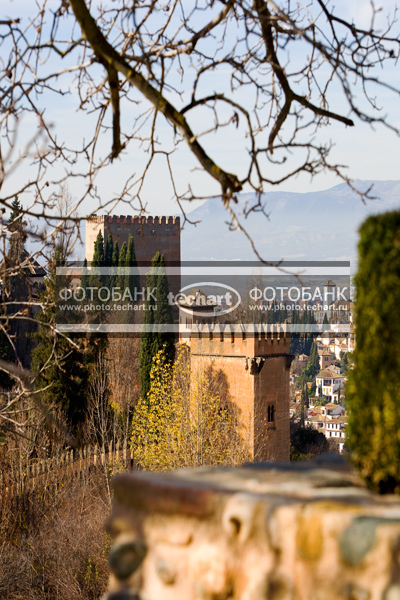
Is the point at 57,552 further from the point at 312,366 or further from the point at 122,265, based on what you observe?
the point at 312,366

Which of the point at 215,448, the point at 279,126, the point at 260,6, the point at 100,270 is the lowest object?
the point at 215,448

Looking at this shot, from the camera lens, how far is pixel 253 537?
1976 millimetres

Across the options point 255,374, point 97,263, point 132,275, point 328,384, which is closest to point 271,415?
point 255,374

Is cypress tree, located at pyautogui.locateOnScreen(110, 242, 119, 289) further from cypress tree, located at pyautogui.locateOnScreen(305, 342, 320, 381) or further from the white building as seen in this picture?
cypress tree, located at pyautogui.locateOnScreen(305, 342, 320, 381)

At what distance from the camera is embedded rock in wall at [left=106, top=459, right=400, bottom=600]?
71.4 inches

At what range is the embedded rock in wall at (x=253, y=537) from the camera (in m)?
1.81

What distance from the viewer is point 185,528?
82.7 inches

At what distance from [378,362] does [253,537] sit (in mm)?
641

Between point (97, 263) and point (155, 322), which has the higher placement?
point (97, 263)

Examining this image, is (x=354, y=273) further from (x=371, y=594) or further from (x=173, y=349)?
(x=173, y=349)

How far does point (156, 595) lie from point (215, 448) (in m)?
17.4

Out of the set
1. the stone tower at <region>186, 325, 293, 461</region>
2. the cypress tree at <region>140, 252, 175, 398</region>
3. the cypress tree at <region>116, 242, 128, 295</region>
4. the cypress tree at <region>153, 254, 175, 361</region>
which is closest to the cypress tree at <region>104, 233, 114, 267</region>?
the cypress tree at <region>116, 242, 128, 295</region>

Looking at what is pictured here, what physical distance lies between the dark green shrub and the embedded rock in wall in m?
0.10

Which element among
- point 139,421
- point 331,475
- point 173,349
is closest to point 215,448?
point 139,421
